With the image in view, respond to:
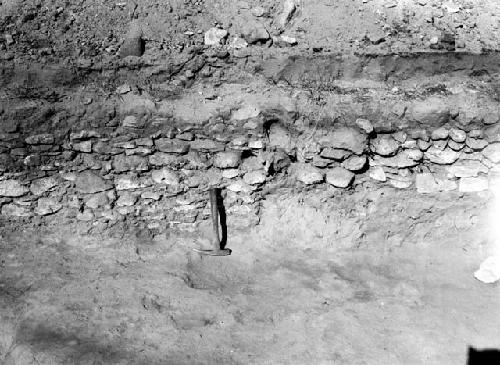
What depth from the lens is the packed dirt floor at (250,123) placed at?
4.39 m

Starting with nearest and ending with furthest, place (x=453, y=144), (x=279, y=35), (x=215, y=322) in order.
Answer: (x=215, y=322), (x=453, y=144), (x=279, y=35)

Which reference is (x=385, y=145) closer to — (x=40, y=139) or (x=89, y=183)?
(x=89, y=183)

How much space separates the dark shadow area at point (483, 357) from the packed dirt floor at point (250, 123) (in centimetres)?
37

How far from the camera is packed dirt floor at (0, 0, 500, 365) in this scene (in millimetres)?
4391

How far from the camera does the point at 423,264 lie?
4.70m

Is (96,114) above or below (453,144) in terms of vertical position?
above

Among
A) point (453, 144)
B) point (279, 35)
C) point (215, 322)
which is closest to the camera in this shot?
point (215, 322)

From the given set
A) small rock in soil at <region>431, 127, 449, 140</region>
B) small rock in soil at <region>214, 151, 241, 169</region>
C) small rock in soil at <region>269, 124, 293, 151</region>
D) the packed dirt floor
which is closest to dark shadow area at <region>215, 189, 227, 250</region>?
the packed dirt floor

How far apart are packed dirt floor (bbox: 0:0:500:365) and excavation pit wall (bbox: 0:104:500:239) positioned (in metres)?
0.04

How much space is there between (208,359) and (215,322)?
15.2 inches

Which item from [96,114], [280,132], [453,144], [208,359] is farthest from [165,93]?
[453,144]

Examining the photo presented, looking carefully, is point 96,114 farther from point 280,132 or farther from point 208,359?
point 208,359

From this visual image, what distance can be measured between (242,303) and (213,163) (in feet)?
4.55

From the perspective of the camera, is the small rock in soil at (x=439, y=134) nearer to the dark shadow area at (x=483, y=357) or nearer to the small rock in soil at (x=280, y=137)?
the small rock in soil at (x=280, y=137)
